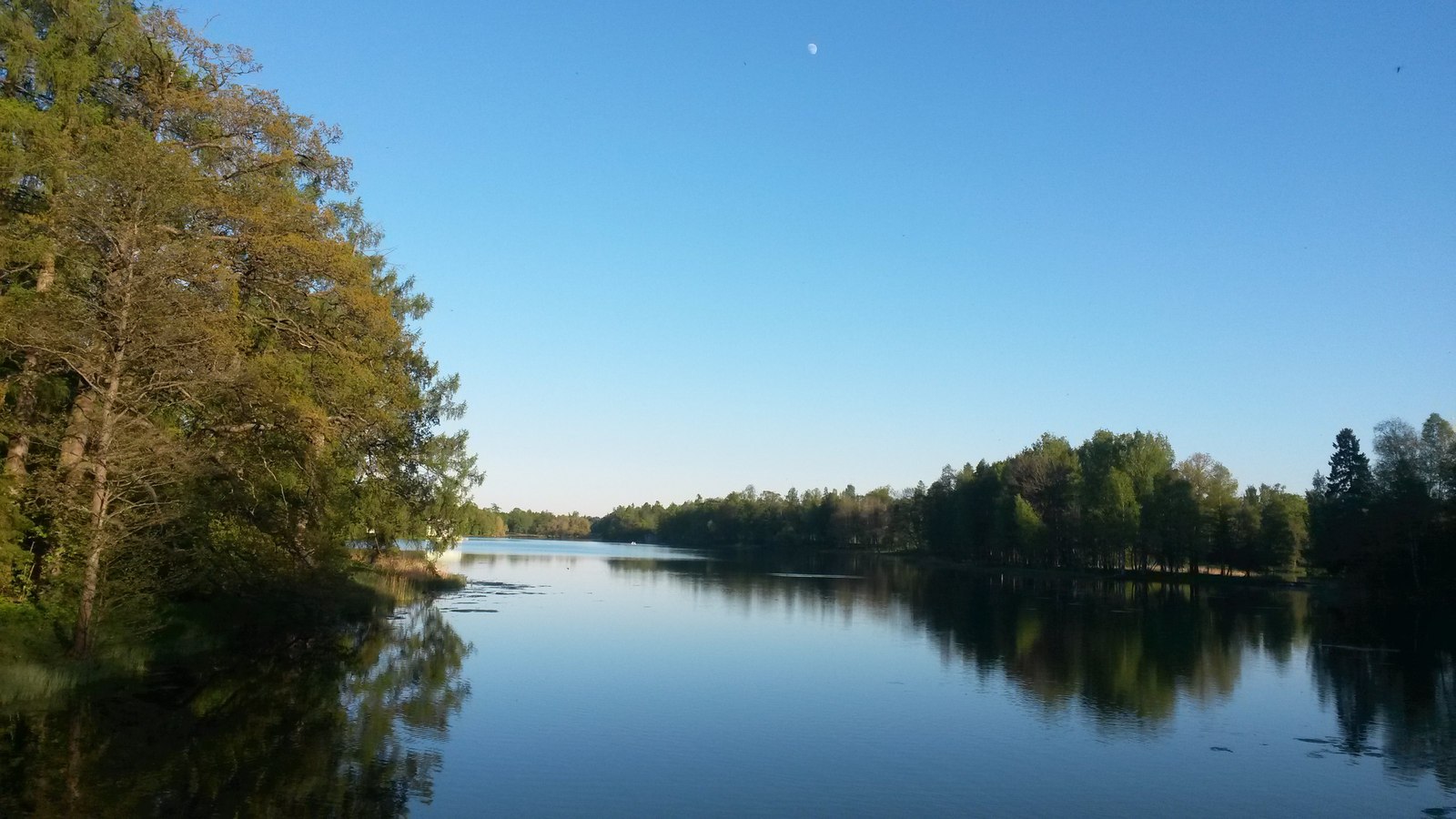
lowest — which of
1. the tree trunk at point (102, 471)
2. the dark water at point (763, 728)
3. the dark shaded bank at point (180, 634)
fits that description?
the dark water at point (763, 728)

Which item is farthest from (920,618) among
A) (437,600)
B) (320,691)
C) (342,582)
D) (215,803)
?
(215,803)

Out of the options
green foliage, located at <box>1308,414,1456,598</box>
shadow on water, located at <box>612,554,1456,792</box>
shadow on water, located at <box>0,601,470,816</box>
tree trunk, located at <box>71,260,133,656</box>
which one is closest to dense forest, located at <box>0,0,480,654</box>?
tree trunk, located at <box>71,260,133,656</box>

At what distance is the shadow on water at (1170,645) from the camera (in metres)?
23.0

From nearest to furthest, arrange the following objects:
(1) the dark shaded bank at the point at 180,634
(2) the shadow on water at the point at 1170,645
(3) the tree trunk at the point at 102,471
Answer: (1) the dark shaded bank at the point at 180,634 < (3) the tree trunk at the point at 102,471 < (2) the shadow on water at the point at 1170,645

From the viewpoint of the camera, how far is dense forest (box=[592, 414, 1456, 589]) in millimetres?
61125

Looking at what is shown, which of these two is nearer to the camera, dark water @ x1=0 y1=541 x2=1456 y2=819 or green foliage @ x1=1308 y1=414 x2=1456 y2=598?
dark water @ x1=0 y1=541 x2=1456 y2=819

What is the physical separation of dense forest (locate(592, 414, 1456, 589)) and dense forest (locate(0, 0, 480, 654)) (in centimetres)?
6203

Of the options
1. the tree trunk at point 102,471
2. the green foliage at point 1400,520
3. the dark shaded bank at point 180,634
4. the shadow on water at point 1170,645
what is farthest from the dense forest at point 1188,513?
the tree trunk at point 102,471

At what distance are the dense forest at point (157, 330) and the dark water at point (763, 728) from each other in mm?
3342

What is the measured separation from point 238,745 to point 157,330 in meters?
8.41

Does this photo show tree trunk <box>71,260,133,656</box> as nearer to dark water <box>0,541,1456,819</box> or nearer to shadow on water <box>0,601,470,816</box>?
shadow on water <box>0,601,470,816</box>

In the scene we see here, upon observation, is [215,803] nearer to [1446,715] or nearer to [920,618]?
[1446,715]

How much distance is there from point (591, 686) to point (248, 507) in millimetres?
9602

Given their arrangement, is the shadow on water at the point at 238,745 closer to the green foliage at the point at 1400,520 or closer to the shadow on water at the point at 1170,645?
the shadow on water at the point at 1170,645
